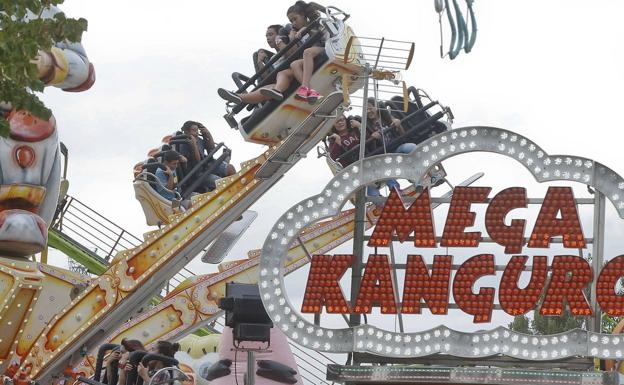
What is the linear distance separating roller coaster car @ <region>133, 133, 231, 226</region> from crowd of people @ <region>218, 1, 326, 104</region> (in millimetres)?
3556

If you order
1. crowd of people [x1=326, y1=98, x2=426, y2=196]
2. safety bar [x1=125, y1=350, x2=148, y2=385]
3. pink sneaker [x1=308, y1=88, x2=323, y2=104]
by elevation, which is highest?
crowd of people [x1=326, y1=98, x2=426, y2=196]

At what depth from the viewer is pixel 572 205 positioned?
43.8 feet

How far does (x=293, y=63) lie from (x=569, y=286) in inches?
245

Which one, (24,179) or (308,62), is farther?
(308,62)

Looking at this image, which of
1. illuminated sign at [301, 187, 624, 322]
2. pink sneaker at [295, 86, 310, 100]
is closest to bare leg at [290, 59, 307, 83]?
pink sneaker at [295, 86, 310, 100]

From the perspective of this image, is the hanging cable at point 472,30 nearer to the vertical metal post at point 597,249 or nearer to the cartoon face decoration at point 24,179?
the vertical metal post at point 597,249

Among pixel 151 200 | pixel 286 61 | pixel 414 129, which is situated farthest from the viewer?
pixel 151 200

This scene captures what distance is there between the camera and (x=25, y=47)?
384 inches

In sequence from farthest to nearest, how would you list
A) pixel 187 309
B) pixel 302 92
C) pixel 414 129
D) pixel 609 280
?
1. pixel 414 129
2. pixel 187 309
3. pixel 302 92
4. pixel 609 280

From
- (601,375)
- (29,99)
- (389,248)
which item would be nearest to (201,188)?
(389,248)

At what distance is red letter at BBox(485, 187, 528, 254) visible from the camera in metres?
13.4

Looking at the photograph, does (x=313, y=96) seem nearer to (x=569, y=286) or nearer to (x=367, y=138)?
(x=367, y=138)

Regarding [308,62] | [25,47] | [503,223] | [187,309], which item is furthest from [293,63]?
[25,47]

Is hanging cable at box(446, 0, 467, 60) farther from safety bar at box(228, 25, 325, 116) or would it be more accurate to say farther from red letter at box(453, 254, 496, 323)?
safety bar at box(228, 25, 325, 116)
